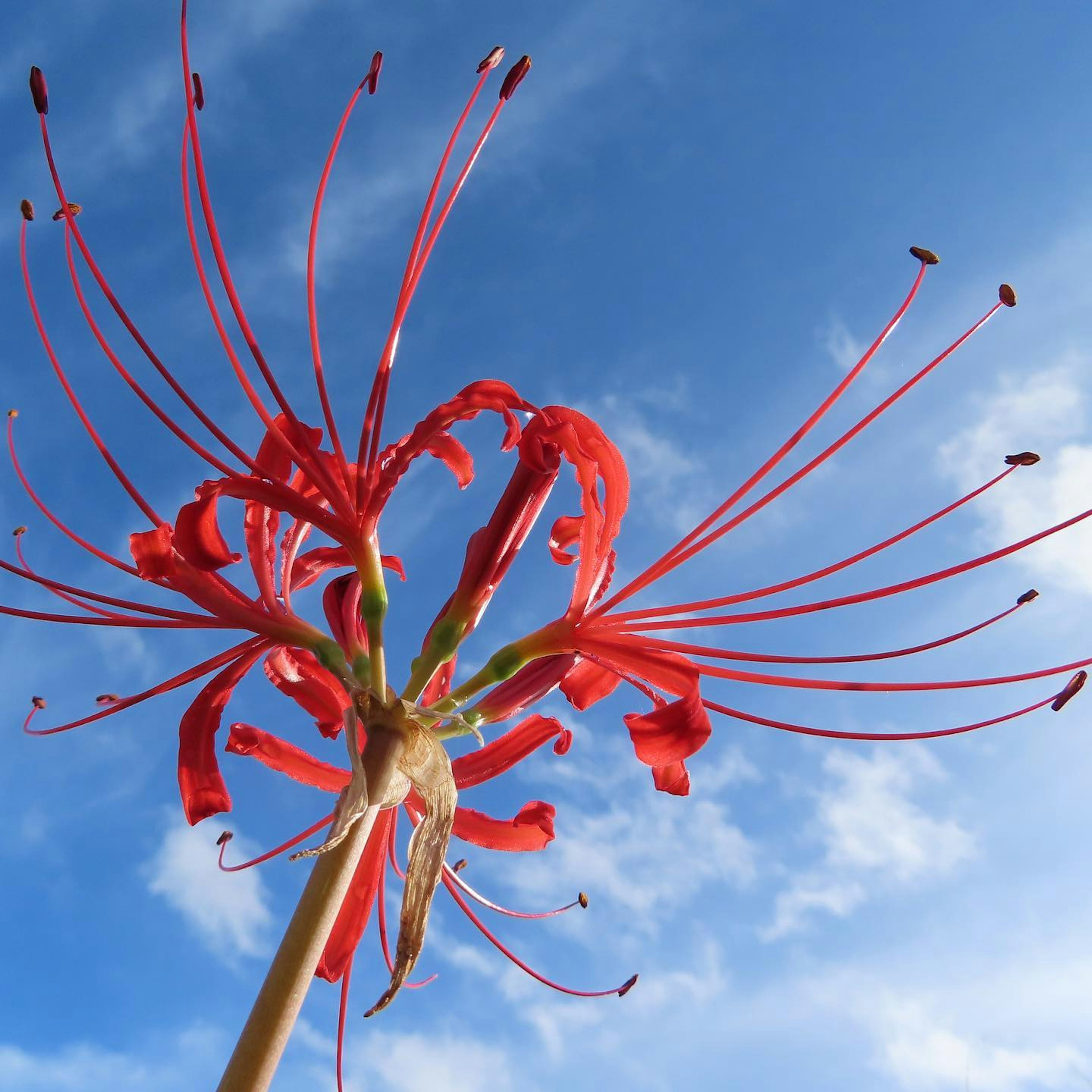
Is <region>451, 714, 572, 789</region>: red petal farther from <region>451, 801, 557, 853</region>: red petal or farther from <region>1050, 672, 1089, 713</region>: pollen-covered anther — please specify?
<region>1050, 672, 1089, 713</region>: pollen-covered anther

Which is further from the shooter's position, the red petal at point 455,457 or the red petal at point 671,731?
the red petal at point 455,457

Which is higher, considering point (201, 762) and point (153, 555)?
point (153, 555)

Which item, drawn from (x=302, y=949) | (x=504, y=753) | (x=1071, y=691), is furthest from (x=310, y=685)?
(x=1071, y=691)

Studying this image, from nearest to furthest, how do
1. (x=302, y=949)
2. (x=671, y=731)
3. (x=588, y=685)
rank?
(x=302, y=949)
(x=671, y=731)
(x=588, y=685)

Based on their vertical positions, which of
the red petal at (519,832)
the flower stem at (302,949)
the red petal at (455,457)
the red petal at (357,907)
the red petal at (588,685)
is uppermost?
the red petal at (455,457)

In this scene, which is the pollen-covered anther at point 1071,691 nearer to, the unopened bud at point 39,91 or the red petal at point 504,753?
the red petal at point 504,753

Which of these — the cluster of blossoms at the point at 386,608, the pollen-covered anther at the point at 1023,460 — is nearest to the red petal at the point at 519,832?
the cluster of blossoms at the point at 386,608

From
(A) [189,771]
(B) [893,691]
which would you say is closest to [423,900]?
(A) [189,771]

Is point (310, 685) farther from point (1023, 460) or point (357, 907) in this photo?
point (1023, 460)
